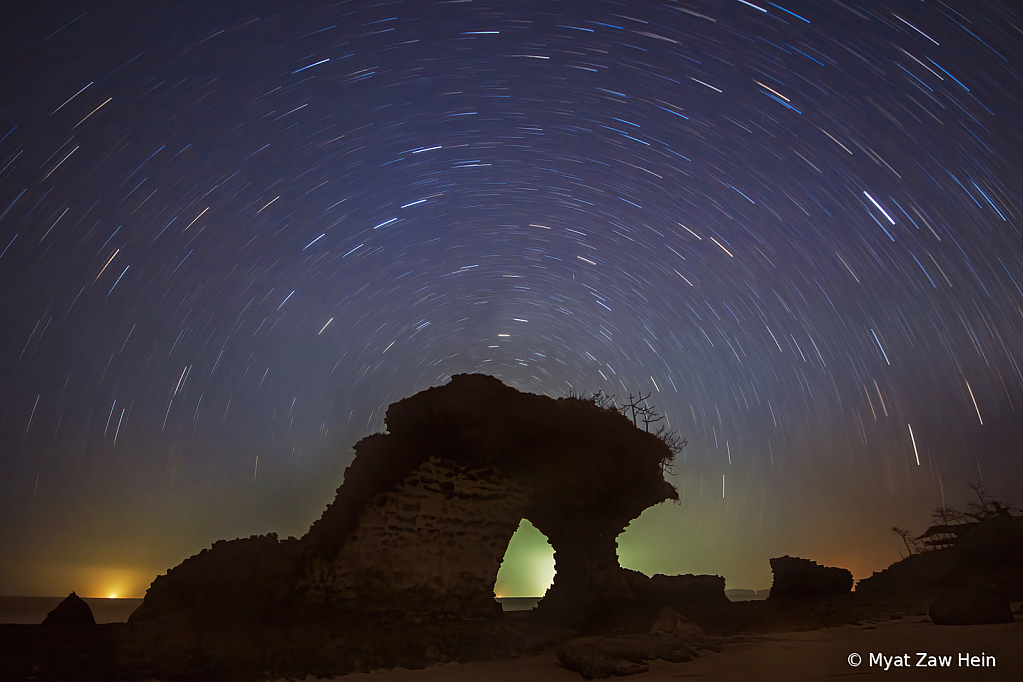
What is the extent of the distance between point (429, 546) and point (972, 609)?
31.0 ft

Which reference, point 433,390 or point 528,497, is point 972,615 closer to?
point 528,497

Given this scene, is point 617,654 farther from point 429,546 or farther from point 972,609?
point 972,609

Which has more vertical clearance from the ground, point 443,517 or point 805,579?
point 443,517

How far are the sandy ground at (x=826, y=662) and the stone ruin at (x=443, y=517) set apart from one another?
217cm

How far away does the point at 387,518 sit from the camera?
10766mm

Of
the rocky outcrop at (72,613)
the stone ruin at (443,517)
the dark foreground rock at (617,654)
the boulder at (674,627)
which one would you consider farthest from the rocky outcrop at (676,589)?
the rocky outcrop at (72,613)

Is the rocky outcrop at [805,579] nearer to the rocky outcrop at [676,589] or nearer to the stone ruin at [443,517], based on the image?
the rocky outcrop at [676,589]

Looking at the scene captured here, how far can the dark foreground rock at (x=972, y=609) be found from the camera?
7.96 metres

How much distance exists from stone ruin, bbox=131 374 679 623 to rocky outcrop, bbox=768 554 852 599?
5.33 metres

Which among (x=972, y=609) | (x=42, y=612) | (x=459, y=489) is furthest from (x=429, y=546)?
(x=42, y=612)

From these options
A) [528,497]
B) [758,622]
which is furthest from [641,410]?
[758,622]

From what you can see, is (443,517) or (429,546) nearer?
(429,546)

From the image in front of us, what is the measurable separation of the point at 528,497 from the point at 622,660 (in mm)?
5252

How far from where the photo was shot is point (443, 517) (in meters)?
11.2
